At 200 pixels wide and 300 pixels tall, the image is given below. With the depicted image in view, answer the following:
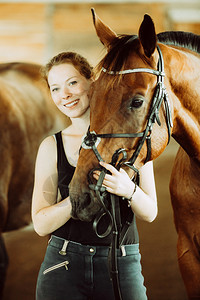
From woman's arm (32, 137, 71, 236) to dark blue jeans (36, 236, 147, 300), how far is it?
6 centimetres

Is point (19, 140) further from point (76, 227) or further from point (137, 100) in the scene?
point (137, 100)

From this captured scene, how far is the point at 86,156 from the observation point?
0.69 m

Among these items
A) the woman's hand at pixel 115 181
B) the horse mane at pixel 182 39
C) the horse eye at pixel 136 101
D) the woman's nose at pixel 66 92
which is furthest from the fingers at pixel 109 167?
the horse mane at pixel 182 39

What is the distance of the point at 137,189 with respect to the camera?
2.37ft

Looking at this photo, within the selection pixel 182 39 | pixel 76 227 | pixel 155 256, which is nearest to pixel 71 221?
pixel 76 227

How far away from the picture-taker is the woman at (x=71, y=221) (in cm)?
75

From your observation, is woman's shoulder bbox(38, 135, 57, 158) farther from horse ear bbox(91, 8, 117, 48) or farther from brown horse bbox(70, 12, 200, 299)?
horse ear bbox(91, 8, 117, 48)

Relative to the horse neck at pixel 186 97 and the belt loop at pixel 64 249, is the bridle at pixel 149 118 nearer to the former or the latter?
the horse neck at pixel 186 97

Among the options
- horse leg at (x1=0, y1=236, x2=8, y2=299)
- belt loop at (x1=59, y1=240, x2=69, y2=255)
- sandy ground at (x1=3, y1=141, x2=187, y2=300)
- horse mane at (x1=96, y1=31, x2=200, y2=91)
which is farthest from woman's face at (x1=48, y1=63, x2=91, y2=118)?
horse leg at (x1=0, y1=236, x2=8, y2=299)

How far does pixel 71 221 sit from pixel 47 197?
0.26 feet

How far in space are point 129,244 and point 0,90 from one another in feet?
3.28

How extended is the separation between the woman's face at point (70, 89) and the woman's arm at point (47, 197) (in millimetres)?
91

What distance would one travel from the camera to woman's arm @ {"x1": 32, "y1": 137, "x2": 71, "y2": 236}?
76 cm

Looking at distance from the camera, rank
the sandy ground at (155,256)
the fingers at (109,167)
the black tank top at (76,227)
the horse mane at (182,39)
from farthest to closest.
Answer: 1. the sandy ground at (155,256)
2. the horse mane at (182,39)
3. the black tank top at (76,227)
4. the fingers at (109,167)
